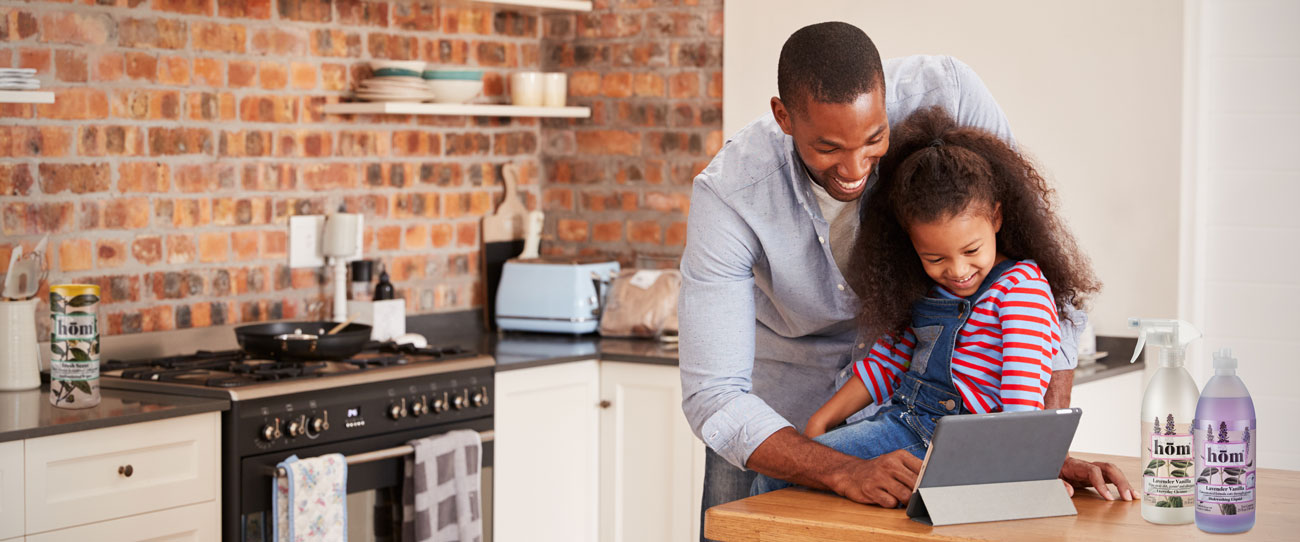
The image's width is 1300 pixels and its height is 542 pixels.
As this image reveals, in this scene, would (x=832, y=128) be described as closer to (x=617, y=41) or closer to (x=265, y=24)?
(x=265, y=24)

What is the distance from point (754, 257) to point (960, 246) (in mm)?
389

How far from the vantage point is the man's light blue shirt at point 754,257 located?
2037 millimetres

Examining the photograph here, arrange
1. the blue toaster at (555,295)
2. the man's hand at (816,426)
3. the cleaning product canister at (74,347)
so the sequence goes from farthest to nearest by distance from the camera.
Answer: the blue toaster at (555,295)
the cleaning product canister at (74,347)
the man's hand at (816,426)

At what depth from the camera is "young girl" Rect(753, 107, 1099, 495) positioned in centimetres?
186

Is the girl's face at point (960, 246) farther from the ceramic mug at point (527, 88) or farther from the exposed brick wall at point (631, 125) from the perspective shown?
the ceramic mug at point (527, 88)

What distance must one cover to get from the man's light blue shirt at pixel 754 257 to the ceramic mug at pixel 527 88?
219 centimetres

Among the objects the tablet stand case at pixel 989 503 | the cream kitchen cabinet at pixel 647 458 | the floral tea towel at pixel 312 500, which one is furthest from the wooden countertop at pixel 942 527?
the cream kitchen cabinet at pixel 647 458

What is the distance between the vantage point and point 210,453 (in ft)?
9.85

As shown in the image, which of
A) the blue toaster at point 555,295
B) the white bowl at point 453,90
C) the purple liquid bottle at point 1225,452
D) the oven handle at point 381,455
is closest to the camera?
the purple liquid bottle at point 1225,452

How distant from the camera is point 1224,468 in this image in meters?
1.60

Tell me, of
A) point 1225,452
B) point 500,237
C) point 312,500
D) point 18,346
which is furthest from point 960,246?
point 500,237

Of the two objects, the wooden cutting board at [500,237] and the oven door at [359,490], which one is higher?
the wooden cutting board at [500,237]

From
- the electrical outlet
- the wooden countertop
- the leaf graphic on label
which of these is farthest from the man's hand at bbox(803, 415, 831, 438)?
the electrical outlet

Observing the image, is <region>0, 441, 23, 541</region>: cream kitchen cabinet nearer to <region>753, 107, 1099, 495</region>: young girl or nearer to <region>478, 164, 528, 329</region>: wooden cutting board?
<region>753, 107, 1099, 495</region>: young girl
